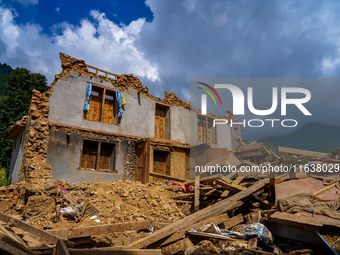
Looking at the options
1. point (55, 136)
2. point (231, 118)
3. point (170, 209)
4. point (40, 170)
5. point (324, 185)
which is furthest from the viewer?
point (231, 118)

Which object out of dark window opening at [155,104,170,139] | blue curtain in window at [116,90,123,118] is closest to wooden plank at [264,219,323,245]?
blue curtain in window at [116,90,123,118]

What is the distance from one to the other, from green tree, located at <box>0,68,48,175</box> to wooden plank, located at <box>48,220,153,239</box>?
22.6 m

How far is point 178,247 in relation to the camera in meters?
4.81

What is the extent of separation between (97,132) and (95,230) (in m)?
9.03

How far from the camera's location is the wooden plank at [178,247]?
15.7 feet

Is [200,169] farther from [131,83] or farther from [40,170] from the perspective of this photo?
[40,170]

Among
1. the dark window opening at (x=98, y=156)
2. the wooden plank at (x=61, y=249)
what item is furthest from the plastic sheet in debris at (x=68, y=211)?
the dark window opening at (x=98, y=156)

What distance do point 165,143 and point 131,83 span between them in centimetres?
464

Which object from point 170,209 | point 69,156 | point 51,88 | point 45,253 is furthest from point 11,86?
point 45,253

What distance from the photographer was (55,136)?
12531 mm

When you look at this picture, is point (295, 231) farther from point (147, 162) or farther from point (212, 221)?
point (147, 162)

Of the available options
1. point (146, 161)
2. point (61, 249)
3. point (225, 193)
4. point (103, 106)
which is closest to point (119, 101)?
point (103, 106)

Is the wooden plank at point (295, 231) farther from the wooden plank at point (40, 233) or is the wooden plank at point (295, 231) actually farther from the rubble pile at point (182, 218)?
the wooden plank at point (40, 233)

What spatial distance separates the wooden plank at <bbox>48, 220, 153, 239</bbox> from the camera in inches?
197
